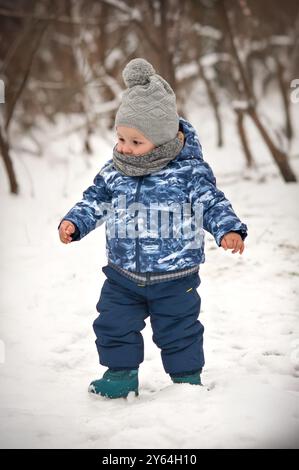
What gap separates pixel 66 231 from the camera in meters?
1.97

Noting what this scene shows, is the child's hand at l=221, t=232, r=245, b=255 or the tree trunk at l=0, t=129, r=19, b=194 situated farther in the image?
the tree trunk at l=0, t=129, r=19, b=194

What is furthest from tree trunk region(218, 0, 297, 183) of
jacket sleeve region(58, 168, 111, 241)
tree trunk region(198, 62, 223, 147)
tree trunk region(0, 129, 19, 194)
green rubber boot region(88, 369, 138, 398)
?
green rubber boot region(88, 369, 138, 398)

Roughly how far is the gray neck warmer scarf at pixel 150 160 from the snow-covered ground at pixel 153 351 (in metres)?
0.90

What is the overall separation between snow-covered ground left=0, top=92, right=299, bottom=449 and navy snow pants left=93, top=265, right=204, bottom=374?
0.51 feet

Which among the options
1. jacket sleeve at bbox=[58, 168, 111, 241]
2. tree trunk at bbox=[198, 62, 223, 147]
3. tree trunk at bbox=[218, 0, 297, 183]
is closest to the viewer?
jacket sleeve at bbox=[58, 168, 111, 241]

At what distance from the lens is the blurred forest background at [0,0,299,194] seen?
6.23 meters

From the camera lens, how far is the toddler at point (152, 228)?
1.92 meters

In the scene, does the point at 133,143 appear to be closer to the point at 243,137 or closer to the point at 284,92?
the point at 243,137

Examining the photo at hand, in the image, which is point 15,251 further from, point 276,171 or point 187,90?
point 187,90

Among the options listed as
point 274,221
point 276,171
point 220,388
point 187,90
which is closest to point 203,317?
point 220,388

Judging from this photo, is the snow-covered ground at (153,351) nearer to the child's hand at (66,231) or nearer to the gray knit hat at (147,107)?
the child's hand at (66,231)

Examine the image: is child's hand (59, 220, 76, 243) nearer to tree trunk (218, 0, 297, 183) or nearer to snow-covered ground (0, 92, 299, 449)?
snow-covered ground (0, 92, 299, 449)

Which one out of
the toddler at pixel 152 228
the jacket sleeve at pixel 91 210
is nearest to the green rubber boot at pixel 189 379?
the toddler at pixel 152 228

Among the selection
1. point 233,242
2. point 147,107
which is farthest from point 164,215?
point 147,107
